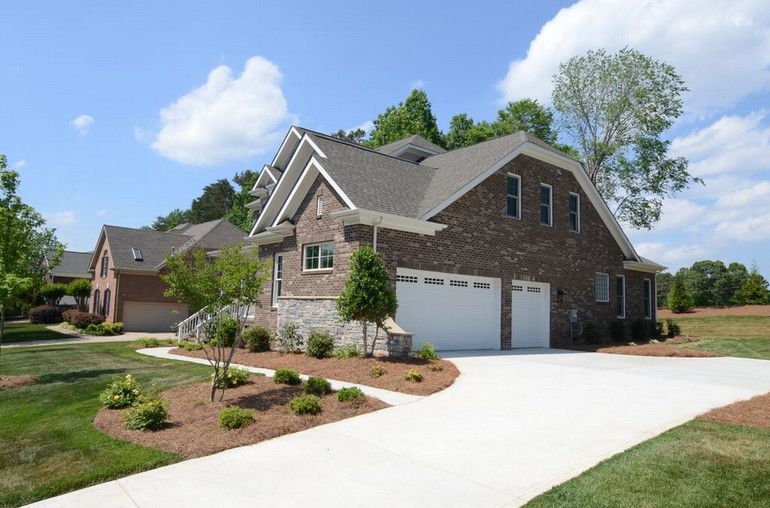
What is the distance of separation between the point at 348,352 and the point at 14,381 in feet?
27.2

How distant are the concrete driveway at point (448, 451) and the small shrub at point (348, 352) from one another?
148 inches

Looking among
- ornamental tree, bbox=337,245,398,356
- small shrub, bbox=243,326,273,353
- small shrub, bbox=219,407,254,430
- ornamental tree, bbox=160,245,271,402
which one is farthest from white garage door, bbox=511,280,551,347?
small shrub, bbox=219,407,254,430

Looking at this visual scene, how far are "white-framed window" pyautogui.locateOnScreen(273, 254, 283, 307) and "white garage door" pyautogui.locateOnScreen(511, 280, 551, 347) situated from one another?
28.5 ft

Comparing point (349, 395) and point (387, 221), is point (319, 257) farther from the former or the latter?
point (349, 395)

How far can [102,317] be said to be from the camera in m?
34.7

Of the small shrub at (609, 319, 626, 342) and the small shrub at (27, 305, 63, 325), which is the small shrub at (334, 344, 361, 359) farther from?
the small shrub at (27, 305, 63, 325)

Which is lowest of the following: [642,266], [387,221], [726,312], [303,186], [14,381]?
[14,381]

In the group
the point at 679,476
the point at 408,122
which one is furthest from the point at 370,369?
the point at 408,122

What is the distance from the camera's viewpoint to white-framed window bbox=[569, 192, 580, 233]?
2248 centimetres

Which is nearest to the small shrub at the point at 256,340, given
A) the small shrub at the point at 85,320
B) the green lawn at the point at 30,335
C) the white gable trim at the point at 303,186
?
the white gable trim at the point at 303,186

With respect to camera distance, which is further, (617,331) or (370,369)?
(617,331)

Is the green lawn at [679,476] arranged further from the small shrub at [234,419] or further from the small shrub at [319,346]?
the small shrub at [319,346]

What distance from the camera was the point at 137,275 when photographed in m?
34.8

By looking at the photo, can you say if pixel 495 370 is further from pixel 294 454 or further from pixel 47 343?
pixel 47 343
